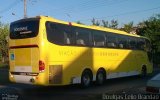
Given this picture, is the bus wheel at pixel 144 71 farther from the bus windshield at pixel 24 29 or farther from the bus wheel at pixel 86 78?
the bus windshield at pixel 24 29

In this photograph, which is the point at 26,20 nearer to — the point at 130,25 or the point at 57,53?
the point at 57,53

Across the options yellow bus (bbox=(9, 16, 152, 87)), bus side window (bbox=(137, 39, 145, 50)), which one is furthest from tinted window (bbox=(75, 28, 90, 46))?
bus side window (bbox=(137, 39, 145, 50))

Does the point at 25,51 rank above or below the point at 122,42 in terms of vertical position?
below

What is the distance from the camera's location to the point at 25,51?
17.3m

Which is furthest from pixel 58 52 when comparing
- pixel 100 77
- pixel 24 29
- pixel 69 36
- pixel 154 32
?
pixel 154 32

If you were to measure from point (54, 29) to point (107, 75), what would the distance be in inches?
221

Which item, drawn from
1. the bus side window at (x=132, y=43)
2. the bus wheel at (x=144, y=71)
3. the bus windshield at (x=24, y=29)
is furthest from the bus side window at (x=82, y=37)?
the bus wheel at (x=144, y=71)

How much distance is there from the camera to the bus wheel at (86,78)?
62.8 ft

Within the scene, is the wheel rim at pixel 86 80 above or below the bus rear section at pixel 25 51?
below

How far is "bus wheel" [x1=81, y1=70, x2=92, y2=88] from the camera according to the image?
19.1 meters

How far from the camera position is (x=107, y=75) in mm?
21688

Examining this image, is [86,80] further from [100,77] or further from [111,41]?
[111,41]

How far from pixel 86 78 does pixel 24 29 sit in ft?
13.8

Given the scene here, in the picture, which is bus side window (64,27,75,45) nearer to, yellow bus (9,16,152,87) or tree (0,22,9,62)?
yellow bus (9,16,152,87)
